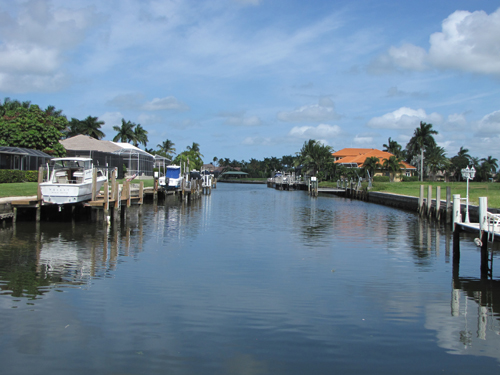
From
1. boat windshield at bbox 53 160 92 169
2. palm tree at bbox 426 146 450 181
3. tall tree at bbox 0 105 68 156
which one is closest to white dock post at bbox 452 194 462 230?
boat windshield at bbox 53 160 92 169

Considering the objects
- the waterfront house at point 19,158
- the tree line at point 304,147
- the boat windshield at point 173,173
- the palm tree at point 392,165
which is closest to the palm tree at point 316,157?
the tree line at point 304,147

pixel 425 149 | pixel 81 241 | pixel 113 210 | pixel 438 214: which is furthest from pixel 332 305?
pixel 425 149

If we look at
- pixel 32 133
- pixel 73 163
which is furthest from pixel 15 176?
pixel 73 163

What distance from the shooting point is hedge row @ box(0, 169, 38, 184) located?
4004 centimetres

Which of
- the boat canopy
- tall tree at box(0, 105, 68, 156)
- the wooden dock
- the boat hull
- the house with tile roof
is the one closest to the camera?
the wooden dock

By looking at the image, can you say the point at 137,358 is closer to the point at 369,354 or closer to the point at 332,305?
the point at 369,354

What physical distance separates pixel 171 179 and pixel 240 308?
1703 inches

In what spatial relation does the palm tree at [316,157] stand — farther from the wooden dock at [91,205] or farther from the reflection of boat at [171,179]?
the wooden dock at [91,205]

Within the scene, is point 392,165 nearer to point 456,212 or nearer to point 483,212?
point 456,212

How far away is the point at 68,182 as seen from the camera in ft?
90.0

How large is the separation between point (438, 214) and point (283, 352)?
27.8 metres

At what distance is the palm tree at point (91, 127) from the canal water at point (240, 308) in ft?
252

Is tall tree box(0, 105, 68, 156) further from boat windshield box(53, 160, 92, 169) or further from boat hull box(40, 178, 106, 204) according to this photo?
boat hull box(40, 178, 106, 204)

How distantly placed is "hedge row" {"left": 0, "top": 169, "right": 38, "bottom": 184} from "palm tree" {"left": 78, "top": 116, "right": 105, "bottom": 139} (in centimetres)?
5169
